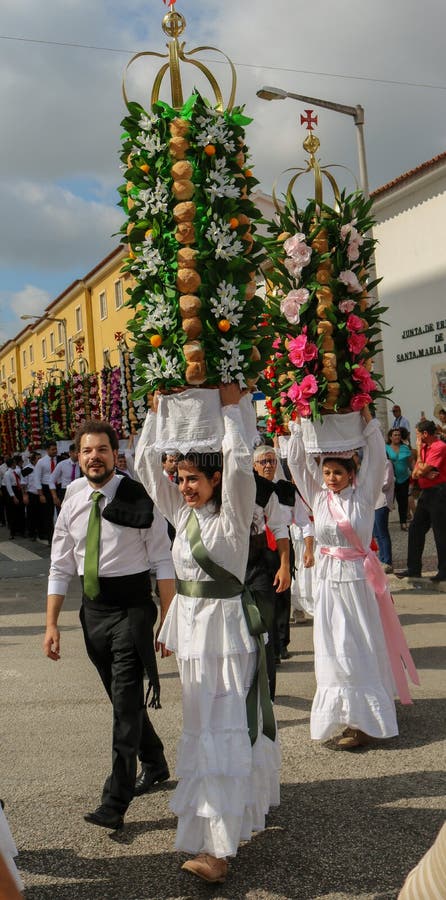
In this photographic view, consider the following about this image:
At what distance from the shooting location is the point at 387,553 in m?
12.7

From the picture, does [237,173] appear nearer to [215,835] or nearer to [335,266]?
[335,266]

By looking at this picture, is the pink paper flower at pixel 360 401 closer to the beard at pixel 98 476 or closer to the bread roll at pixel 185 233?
the beard at pixel 98 476

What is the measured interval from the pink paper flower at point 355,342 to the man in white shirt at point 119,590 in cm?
201

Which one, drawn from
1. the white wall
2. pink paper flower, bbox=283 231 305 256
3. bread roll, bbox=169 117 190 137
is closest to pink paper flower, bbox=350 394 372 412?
pink paper flower, bbox=283 231 305 256

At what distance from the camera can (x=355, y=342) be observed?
637 cm

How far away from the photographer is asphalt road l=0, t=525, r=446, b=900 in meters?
3.90

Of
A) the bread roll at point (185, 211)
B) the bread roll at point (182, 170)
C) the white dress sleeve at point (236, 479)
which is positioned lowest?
the white dress sleeve at point (236, 479)

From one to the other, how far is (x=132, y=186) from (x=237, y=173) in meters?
0.51

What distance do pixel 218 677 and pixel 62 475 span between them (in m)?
15.2

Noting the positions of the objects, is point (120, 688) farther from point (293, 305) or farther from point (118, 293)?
point (118, 293)

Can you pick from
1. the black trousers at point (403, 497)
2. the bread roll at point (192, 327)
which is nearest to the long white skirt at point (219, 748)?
the bread roll at point (192, 327)

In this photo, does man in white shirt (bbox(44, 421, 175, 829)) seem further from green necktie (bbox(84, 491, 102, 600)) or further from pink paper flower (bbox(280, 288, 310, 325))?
pink paper flower (bbox(280, 288, 310, 325))

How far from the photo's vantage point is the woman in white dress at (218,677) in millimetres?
3936

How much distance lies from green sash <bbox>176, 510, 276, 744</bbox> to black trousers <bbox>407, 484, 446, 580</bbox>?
7.54 meters
